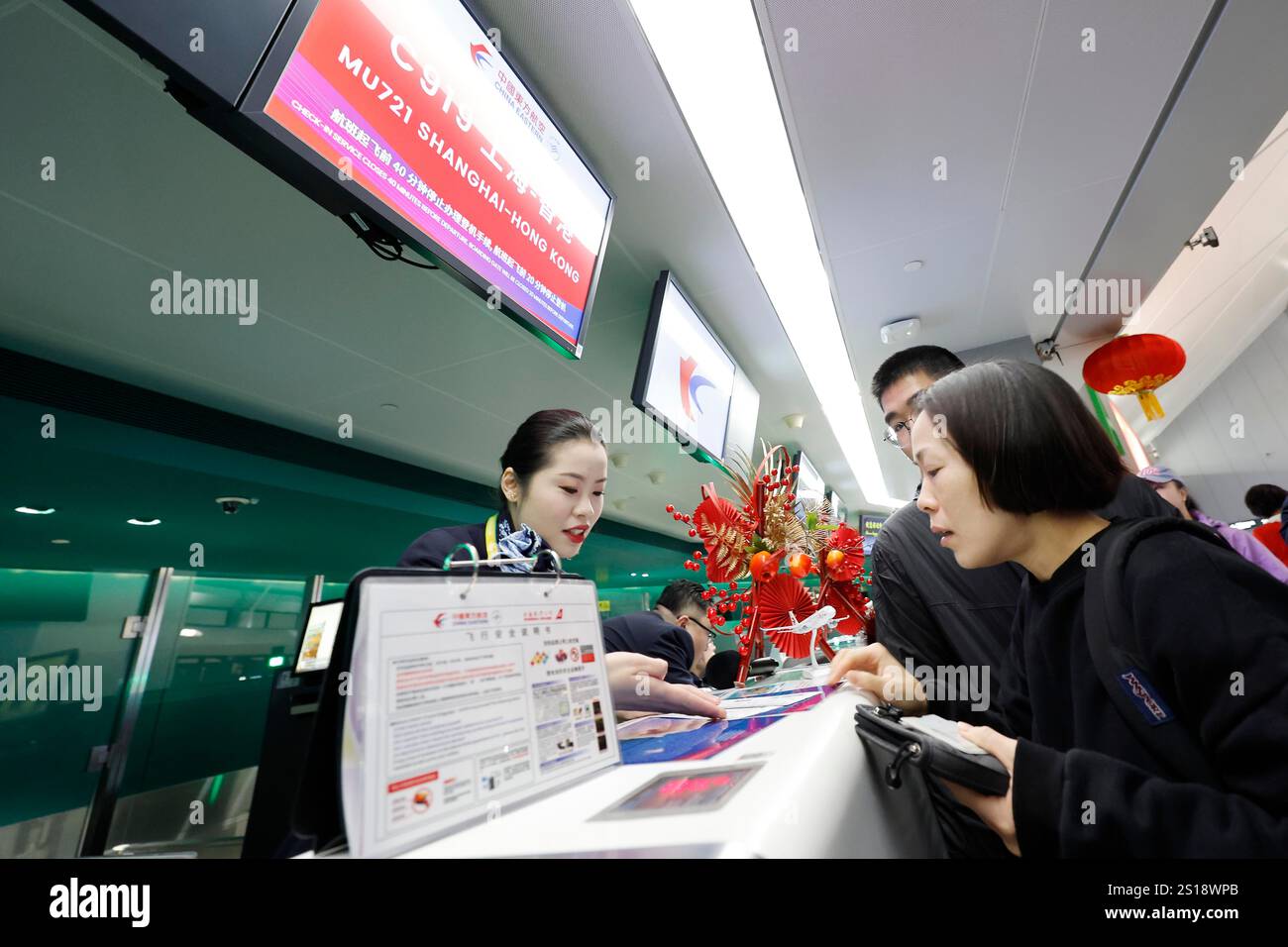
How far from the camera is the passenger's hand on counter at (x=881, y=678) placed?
3.74 ft

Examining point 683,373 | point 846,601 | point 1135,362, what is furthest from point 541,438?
point 1135,362

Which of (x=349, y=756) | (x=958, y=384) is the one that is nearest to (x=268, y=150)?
(x=349, y=756)

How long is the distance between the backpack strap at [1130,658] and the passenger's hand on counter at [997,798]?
Answer: 0.56 feet

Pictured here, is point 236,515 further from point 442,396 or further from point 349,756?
point 349,756

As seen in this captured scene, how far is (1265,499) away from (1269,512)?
31 cm

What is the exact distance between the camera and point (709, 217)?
2.75 meters

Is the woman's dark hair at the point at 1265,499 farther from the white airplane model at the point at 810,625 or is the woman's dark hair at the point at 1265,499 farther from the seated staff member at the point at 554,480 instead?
the seated staff member at the point at 554,480

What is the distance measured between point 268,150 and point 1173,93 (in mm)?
3519

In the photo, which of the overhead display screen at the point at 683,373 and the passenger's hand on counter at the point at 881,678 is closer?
the passenger's hand on counter at the point at 881,678

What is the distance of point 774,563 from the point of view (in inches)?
72.2

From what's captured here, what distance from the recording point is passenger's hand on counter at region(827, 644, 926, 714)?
3.74 ft

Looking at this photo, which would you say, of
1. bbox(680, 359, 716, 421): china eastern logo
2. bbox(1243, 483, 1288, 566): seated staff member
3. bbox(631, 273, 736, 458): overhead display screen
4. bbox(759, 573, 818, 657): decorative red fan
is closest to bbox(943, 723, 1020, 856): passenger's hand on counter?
bbox(759, 573, 818, 657): decorative red fan

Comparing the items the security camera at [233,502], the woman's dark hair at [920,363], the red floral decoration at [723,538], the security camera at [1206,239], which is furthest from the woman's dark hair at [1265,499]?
the security camera at [233,502]

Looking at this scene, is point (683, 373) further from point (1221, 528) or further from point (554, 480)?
point (1221, 528)
